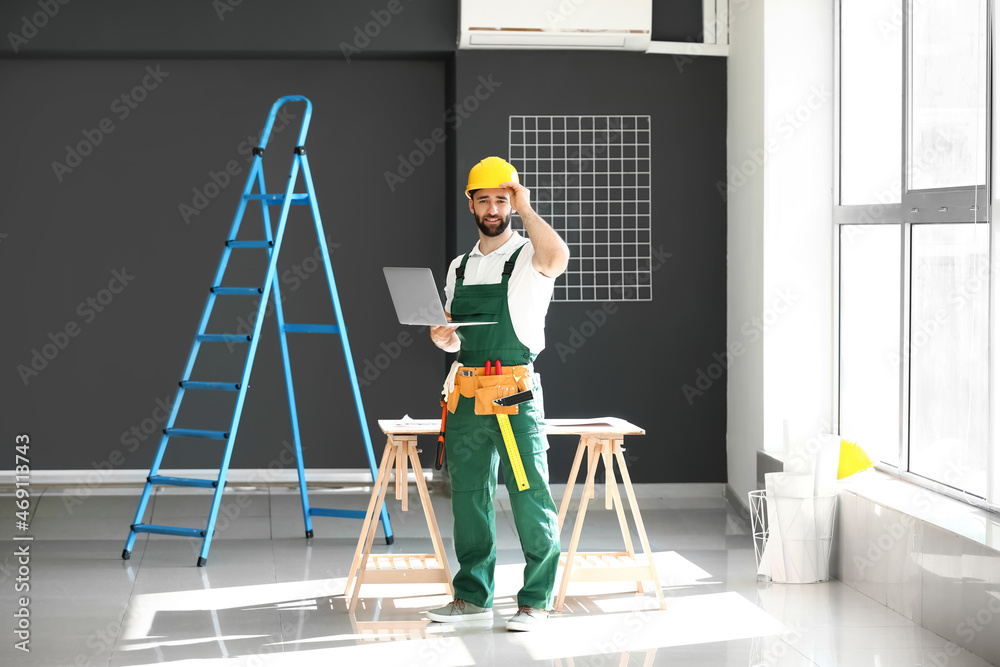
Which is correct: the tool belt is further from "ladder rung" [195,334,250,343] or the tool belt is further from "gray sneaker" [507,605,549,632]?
"ladder rung" [195,334,250,343]

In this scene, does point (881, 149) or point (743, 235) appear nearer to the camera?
point (881, 149)

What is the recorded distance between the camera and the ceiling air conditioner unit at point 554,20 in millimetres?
6137

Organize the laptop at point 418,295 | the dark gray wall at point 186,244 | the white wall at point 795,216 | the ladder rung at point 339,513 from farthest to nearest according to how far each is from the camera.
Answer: the dark gray wall at point 186,244 → the white wall at point 795,216 → the ladder rung at point 339,513 → the laptop at point 418,295

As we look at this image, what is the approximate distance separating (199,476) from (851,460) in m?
3.77

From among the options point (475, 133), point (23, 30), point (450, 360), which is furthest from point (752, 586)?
point (23, 30)

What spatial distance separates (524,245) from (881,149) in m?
2.04

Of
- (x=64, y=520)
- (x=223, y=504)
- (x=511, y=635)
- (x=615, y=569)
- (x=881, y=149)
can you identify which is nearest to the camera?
(x=511, y=635)

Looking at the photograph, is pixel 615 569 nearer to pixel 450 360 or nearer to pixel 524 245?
pixel 524 245

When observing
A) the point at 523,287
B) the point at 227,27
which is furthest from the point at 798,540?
the point at 227,27

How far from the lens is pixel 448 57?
6570 millimetres

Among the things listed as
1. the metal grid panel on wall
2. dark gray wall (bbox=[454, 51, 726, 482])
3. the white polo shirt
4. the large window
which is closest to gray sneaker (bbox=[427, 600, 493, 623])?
the white polo shirt

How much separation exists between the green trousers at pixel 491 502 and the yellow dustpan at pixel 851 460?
4.83 ft

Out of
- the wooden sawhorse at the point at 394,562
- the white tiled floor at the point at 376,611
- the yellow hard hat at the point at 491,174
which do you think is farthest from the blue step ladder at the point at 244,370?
the yellow hard hat at the point at 491,174

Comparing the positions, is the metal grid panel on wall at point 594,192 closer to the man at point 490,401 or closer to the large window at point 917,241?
the large window at point 917,241
